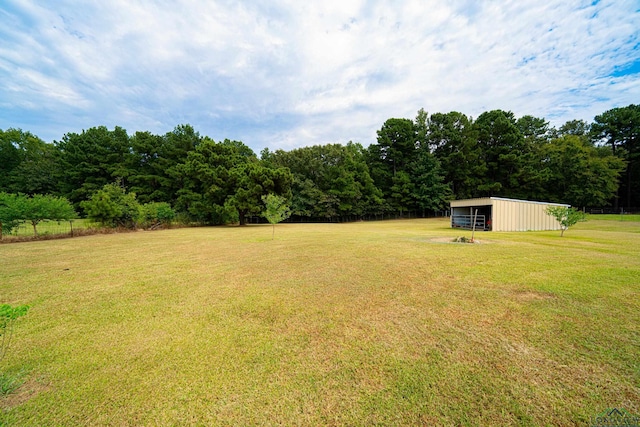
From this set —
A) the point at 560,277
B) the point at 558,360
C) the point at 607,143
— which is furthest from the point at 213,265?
the point at 607,143

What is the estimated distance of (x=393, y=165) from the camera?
40.7 metres

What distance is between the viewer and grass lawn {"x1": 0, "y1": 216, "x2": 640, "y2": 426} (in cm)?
200

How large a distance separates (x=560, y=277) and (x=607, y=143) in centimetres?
5445

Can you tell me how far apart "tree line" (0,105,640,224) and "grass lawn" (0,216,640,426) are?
25.3 metres

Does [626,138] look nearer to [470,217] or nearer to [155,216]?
[470,217]

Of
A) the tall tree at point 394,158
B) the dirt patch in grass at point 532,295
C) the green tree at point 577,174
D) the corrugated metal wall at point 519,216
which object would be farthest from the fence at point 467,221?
the green tree at point 577,174

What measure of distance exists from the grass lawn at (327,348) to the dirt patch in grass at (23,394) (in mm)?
12

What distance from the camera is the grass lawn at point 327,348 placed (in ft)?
6.57

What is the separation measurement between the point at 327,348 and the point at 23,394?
2808mm

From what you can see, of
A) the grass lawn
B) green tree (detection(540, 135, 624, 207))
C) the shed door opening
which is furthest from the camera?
green tree (detection(540, 135, 624, 207))

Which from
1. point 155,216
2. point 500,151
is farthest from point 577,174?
point 155,216

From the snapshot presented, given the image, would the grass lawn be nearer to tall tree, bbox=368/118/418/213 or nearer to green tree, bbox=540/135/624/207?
tall tree, bbox=368/118/418/213

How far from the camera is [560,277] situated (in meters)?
5.32

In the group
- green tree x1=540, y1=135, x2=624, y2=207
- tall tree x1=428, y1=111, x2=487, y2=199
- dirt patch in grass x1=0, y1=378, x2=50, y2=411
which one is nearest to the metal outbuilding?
dirt patch in grass x1=0, y1=378, x2=50, y2=411
